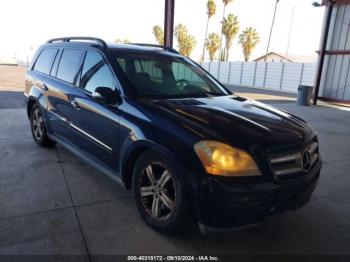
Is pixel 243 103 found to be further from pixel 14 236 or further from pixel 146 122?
pixel 14 236

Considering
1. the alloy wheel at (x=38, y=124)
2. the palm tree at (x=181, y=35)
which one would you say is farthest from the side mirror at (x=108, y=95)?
the palm tree at (x=181, y=35)

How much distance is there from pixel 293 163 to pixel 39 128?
4119mm

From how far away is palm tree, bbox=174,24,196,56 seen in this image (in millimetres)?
64938

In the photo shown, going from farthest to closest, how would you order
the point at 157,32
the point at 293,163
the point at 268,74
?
the point at 157,32
the point at 268,74
the point at 293,163

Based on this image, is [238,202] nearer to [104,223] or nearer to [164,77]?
[104,223]

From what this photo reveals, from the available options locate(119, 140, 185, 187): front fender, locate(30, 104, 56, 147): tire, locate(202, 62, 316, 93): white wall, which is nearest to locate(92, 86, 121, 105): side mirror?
locate(119, 140, 185, 187): front fender

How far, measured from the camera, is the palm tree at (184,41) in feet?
213

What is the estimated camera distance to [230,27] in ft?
158

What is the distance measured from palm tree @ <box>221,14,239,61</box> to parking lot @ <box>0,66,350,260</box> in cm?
4714

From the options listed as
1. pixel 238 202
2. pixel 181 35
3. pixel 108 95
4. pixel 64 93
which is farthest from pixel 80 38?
pixel 181 35

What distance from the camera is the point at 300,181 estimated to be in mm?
2566

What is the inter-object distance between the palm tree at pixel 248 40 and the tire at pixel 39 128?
160ft

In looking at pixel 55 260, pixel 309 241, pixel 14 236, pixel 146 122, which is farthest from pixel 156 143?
pixel 309 241

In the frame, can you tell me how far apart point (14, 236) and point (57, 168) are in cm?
170
